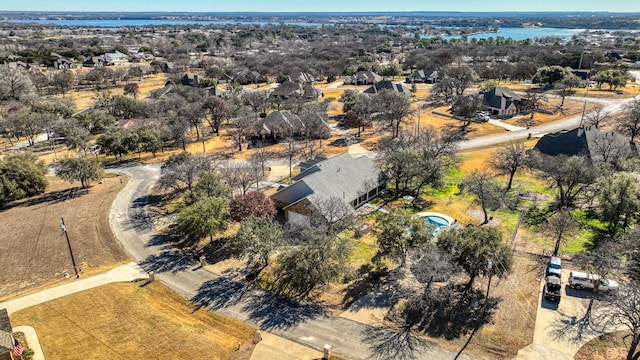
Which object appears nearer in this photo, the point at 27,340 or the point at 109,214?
the point at 27,340

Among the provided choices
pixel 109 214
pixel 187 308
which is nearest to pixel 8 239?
pixel 109 214

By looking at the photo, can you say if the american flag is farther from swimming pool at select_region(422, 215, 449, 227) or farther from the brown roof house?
swimming pool at select_region(422, 215, 449, 227)

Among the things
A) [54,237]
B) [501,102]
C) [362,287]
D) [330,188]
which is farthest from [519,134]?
[54,237]

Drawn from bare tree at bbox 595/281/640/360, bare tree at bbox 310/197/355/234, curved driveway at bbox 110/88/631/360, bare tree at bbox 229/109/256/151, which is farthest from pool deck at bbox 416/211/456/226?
bare tree at bbox 229/109/256/151

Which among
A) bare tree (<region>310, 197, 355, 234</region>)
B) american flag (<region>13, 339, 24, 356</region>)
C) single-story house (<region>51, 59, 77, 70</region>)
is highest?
single-story house (<region>51, 59, 77, 70</region>)

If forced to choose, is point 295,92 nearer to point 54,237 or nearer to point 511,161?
point 511,161

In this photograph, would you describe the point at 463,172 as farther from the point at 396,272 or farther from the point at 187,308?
the point at 187,308

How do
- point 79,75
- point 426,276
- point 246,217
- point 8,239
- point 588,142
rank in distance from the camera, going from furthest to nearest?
point 79,75, point 588,142, point 8,239, point 246,217, point 426,276
